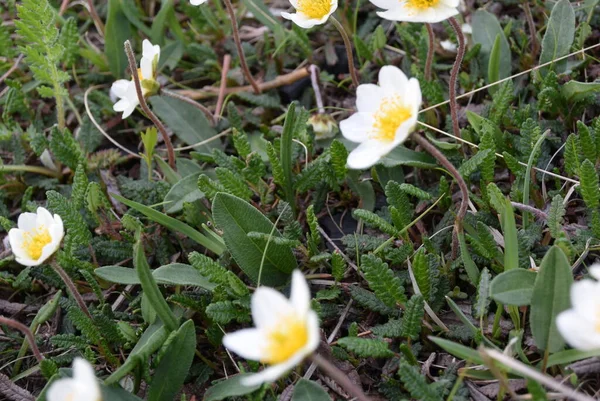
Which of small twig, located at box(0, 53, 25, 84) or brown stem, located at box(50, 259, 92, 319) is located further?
small twig, located at box(0, 53, 25, 84)

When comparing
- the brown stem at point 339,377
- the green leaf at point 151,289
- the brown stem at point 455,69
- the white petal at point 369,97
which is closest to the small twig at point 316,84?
the brown stem at point 455,69

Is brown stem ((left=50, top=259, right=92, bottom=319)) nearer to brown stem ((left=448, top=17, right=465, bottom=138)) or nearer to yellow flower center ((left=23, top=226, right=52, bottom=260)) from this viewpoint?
yellow flower center ((left=23, top=226, right=52, bottom=260))

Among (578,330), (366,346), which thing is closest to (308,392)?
(366,346)

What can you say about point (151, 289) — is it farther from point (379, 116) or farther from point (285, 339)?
point (379, 116)

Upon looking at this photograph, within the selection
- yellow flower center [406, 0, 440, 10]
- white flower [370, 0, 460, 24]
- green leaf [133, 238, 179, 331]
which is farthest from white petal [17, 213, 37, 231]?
yellow flower center [406, 0, 440, 10]

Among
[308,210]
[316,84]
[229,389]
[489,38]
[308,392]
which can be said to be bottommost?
[229,389]

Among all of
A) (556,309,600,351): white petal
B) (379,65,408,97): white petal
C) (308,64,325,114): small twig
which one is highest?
(379,65,408,97): white petal

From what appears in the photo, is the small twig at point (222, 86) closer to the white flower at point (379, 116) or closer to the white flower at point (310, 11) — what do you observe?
the white flower at point (310, 11)
